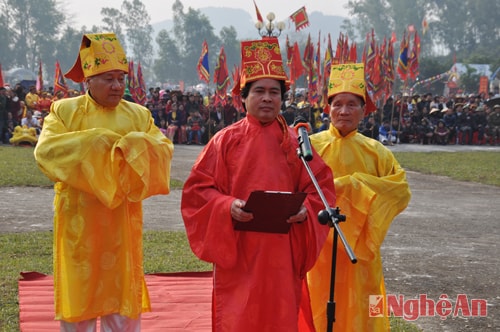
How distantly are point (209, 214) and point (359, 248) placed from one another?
1308 millimetres

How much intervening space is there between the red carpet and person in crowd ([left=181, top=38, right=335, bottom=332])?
1.80 meters

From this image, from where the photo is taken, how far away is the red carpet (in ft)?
16.8

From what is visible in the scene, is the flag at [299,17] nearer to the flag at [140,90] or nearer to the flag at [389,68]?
the flag at [389,68]

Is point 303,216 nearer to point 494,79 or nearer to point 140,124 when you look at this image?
point 140,124

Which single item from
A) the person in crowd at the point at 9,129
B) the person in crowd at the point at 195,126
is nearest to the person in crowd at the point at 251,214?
the person in crowd at the point at 9,129

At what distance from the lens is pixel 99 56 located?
4.14 metres

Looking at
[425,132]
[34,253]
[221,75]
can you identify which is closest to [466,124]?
[425,132]

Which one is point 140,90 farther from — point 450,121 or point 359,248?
point 359,248

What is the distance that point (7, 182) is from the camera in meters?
12.1

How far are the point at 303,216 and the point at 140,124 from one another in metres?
1.43

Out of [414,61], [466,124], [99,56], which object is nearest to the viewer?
[99,56]

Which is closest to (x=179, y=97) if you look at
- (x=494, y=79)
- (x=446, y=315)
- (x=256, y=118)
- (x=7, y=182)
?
(x=7, y=182)

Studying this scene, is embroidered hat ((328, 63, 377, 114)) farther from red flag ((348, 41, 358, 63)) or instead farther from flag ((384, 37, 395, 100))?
flag ((384, 37, 395, 100))

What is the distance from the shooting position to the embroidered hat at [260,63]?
3.54 meters
